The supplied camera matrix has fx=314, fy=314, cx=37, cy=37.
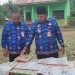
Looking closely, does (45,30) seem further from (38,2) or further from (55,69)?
(38,2)

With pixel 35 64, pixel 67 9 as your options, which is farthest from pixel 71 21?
pixel 35 64

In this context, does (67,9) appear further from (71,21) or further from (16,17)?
(16,17)

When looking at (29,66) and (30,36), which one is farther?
(30,36)

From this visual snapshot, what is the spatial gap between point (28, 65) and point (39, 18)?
1.76 m

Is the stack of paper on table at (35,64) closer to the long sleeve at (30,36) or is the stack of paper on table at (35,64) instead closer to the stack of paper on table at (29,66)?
the stack of paper on table at (29,66)

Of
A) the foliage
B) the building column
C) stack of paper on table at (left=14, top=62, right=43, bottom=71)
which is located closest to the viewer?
stack of paper on table at (left=14, top=62, right=43, bottom=71)

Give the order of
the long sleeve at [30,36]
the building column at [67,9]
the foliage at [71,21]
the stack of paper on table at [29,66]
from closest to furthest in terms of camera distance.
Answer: the stack of paper on table at [29,66], the long sleeve at [30,36], the foliage at [71,21], the building column at [67,9]

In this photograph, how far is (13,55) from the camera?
6.77 m

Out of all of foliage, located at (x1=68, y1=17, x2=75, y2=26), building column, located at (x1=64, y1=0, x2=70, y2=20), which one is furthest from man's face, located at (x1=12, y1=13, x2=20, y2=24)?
building column, located at (x1=64, y1=0, x2=70, y2=20)

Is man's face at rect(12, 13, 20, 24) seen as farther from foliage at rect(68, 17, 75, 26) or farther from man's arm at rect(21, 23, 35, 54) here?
foliage at rect(68, 17, 75, 26)

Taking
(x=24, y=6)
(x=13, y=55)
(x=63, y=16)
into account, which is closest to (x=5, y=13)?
(x=24, y=6)

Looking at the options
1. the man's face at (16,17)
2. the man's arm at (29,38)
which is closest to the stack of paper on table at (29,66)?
the man's arm at (29,38)

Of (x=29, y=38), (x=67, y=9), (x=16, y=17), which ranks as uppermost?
(x=67, y=9)

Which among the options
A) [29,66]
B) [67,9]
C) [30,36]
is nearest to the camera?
[29,66]
